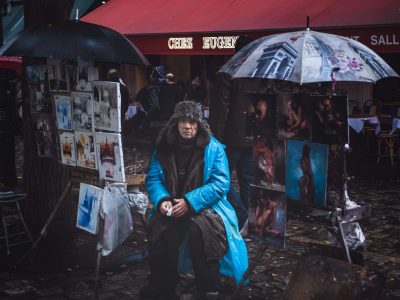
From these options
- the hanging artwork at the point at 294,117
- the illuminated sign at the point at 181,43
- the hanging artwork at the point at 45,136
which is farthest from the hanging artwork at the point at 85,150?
the illuminated sign at the point at 181,43

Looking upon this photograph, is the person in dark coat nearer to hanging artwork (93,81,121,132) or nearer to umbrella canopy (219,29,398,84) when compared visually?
hanging artwork (93,81,121,132)

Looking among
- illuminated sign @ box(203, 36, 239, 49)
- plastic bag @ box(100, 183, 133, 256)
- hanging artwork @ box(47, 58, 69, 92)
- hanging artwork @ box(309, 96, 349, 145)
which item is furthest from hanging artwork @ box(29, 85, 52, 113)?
illuminated sign @ box(203, 36, 239, 49)

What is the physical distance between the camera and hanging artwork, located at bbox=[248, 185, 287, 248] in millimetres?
4523

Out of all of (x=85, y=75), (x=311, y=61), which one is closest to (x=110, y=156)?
(x=85, y=75)

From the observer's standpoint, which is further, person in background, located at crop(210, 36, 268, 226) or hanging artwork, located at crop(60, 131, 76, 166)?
person in background, located at crop(210, 36, 268, 226)

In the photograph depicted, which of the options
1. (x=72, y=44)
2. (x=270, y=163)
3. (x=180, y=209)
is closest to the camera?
(x=270, y=163)

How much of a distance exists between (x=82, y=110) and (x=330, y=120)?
2.30 meters

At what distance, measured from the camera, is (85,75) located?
17.7 feet

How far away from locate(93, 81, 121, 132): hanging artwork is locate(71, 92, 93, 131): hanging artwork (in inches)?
3.1

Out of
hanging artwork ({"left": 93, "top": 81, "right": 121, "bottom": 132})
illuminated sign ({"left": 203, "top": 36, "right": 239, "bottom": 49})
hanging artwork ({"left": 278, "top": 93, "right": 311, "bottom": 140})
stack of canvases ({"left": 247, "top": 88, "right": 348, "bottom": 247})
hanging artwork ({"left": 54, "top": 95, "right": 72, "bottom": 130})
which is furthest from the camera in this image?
illuminated sign ({"left": 203, "top": 36, "right": 239, "bottom": 49})

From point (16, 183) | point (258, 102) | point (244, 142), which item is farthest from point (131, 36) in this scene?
point (258, 102)

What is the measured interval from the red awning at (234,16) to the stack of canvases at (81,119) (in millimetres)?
6211

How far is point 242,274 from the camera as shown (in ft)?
16.1

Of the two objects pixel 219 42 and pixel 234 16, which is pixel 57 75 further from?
pixel 234 16
